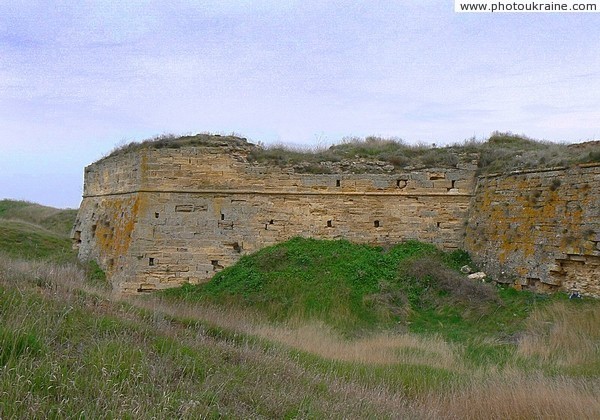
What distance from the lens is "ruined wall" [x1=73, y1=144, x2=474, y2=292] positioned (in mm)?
11719

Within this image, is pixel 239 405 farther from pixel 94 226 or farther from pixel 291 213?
pixel 94 226

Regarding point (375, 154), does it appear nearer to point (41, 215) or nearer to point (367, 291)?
point (367, 291)

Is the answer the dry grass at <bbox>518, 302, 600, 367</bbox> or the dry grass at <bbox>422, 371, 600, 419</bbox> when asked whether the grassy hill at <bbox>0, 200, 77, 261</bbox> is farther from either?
the dry grass at <bbox>518, 302, 600, 367</bbox>

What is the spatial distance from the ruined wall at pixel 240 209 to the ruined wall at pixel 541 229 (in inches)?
39.1

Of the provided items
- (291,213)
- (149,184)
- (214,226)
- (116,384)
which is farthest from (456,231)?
(116,384)

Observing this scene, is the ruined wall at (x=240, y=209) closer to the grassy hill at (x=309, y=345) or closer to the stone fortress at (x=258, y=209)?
the stone fortress at (x=258, y=209)

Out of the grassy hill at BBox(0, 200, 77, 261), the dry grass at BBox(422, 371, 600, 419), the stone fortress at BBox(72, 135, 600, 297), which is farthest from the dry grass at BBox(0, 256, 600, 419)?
the grassy hill at BBox(0, 200, 77, 261)

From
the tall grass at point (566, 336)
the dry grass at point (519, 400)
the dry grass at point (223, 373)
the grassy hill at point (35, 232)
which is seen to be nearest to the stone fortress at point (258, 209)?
the tall grass at point (566, 336)

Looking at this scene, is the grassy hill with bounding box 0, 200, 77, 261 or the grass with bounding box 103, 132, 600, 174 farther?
the grassy hill with bounding box 0, 200, 77, 261

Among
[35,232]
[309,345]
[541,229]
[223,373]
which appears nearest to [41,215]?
[35,232]

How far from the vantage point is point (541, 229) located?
9.92m

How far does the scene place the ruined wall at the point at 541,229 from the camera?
9.05m

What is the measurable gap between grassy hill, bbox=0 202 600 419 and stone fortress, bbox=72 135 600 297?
1.85 feet

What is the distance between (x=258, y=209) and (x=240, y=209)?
438 millimetres
